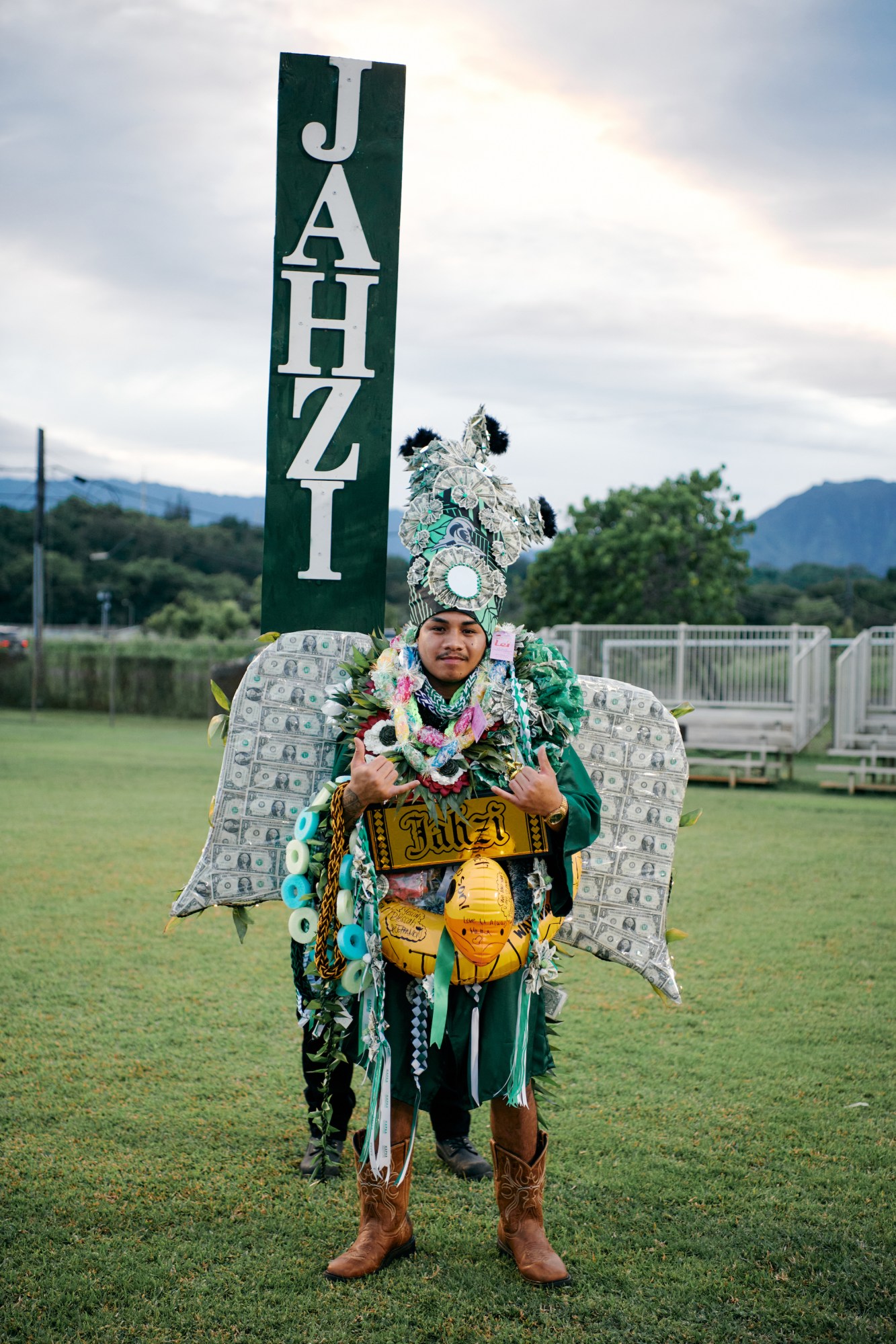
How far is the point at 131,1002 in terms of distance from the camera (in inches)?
177

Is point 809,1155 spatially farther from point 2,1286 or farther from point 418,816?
point 2,1286

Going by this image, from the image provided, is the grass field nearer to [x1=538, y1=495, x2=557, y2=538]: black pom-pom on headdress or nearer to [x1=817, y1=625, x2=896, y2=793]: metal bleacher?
[x1=538, y1=495, x2=557, y2=538]: black pom-pom on headdress

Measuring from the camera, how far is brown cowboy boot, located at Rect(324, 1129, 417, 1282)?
8.39 feet

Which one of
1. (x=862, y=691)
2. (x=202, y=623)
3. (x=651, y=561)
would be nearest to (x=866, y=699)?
(x=862, y=691)

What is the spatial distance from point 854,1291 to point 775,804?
8.97 meters

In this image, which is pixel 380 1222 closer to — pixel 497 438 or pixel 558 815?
pixel 558 815

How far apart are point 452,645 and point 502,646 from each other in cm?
13

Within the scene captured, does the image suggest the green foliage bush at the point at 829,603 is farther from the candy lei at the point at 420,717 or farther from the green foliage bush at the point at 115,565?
the candy lei at the point at 420,717

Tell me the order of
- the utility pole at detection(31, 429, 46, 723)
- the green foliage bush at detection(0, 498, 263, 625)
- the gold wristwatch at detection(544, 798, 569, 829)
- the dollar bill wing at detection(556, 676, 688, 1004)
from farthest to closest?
the green foliage bush at detection(0, 498, 263, 625), the utility pole at detection(31, 429, 46, 723), the dollar bill wing at detection(556, 676, 688, 1004), the gold wristwatch at detection(544, 798, 569, 829)

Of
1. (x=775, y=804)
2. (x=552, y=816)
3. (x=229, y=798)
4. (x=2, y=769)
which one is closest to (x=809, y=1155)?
(x=552, y=816)

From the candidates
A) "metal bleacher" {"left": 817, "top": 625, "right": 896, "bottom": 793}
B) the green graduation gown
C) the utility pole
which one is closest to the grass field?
the green graduation gown

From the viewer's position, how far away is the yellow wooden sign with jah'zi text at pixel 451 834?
8.52 feet

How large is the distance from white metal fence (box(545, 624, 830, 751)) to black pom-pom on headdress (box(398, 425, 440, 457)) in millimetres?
11227

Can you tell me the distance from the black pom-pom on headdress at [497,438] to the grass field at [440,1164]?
80.6 inches
